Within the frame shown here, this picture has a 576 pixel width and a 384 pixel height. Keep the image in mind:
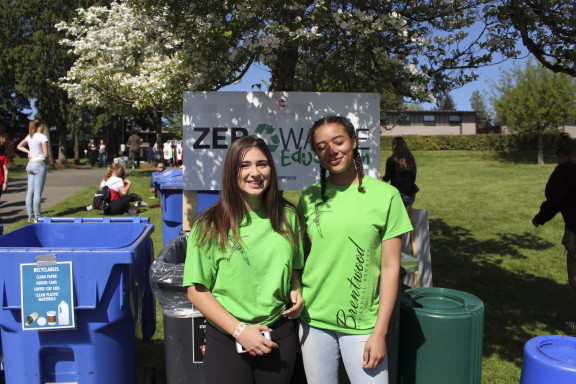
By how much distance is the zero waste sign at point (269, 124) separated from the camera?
4441mm

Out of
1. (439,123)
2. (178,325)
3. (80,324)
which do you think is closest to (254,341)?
(178,325)

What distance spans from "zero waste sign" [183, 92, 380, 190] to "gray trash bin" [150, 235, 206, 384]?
5.85 ft

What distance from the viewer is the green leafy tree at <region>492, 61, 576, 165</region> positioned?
25734 millimetres

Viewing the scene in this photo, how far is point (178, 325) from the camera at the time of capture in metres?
2.72

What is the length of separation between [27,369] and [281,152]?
2721 millimetres

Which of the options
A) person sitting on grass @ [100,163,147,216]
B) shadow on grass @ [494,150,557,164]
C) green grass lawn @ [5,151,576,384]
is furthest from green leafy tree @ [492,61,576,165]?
person sitting on grass @ [100,163,147,216]

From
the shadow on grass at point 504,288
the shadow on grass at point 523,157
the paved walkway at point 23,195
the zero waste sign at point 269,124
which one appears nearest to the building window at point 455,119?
the shadow on grass at point 523,157

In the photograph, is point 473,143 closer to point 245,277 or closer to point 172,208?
point 172,208

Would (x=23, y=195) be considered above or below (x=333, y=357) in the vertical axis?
below

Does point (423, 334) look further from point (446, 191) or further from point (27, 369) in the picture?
point (446, 191)

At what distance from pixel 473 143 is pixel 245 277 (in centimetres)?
3614

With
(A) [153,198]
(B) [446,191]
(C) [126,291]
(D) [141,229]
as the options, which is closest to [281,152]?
(D) [141,229]

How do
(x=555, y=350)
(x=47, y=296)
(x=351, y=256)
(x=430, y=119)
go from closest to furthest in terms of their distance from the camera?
(x=351, y=256)
(x=555, y=350)
(x=47, y=296)
(x=430, y=119)

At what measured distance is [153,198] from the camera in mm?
12609
